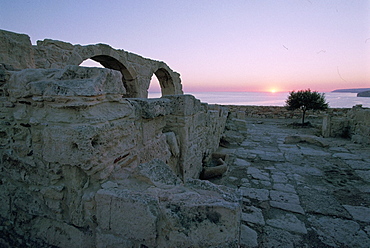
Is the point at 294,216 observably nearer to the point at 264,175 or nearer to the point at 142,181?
the point at 264,175

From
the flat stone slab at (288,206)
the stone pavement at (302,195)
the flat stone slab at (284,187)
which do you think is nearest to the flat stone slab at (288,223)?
the stone pavement at (302,195)

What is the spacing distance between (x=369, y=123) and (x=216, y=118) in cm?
502

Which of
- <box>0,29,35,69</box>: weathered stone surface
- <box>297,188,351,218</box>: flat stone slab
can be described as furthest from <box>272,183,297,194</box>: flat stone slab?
<box>0,29,35,69</box>: weathered stone surface

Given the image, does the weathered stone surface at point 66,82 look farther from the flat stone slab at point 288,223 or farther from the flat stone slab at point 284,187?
the flat stone slab at point 284,187

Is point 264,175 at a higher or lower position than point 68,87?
lower

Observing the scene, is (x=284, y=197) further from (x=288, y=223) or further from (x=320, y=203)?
(x=288, y=223)

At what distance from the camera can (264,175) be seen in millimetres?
4199

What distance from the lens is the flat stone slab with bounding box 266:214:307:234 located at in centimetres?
251

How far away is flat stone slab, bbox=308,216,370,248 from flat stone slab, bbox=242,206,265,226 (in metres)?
0.60

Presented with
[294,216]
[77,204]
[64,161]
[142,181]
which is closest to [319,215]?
[294,216]

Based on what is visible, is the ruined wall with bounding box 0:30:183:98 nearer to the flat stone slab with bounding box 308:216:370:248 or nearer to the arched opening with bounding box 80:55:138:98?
the arched opening with bounding box 80:55:138:98

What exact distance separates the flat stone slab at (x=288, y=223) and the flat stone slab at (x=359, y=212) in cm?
80

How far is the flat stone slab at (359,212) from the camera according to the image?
8.96 ft

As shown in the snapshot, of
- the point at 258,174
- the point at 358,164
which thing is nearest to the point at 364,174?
the point at 358,164
